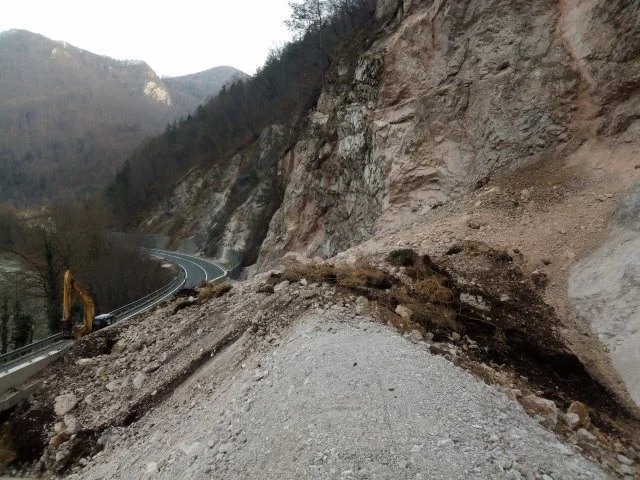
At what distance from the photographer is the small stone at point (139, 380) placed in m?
7.67

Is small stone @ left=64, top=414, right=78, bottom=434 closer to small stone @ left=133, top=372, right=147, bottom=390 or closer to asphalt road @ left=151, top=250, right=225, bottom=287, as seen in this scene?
small stone @ left=133, top=372, right=147, bottom=390

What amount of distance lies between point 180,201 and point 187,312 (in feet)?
162

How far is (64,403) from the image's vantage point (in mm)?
8031

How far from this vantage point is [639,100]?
424 inches

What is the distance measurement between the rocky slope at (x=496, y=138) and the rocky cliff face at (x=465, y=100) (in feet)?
0.13

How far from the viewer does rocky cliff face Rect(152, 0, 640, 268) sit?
11586mm

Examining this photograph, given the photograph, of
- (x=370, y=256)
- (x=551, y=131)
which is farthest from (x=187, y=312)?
(x=551, y=131)

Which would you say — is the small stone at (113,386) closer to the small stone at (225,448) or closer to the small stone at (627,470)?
the small stone at (225,448)

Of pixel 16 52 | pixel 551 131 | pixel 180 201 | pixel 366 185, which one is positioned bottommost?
pixel 180 201

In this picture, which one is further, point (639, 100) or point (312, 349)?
point (639, 100)

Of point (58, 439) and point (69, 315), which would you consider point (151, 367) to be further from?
point (69, 315)

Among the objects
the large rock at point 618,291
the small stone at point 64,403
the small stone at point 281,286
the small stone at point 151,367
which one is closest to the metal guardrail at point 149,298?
the small stone at point 64,403

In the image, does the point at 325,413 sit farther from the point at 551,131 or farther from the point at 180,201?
the point at 180,201

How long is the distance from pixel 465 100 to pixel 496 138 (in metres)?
2.10
